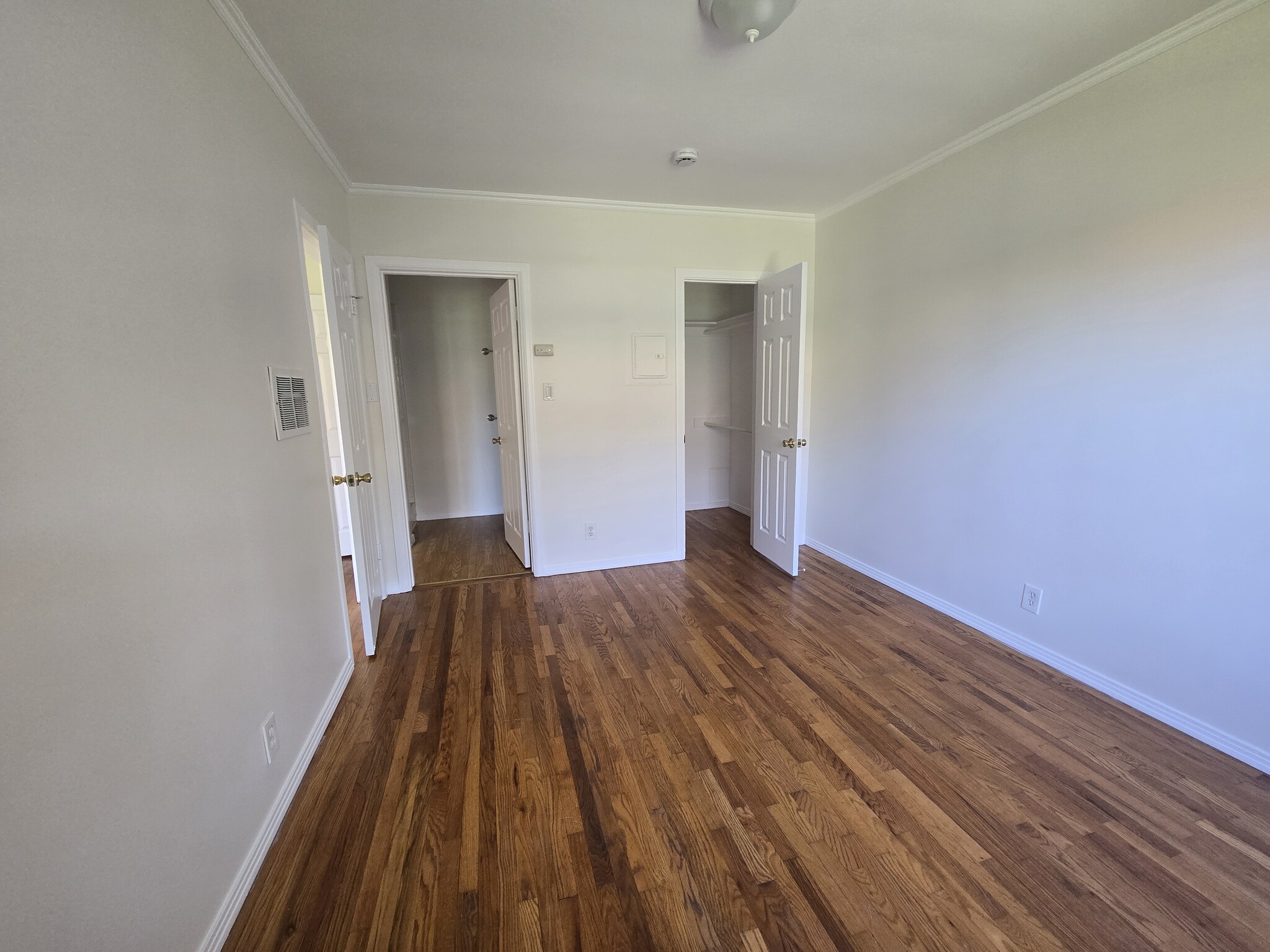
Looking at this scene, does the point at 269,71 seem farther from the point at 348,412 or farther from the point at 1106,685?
the point at 1106,685

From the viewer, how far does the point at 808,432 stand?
3.87 m

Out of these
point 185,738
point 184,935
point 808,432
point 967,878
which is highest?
point 808,432

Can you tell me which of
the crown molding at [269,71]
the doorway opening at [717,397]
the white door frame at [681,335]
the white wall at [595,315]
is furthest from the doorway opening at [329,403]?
the doorway opening at [717,397]

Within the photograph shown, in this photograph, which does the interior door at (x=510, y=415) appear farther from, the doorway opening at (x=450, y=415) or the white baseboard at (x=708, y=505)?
the white baseboard at (x=708, y=505)

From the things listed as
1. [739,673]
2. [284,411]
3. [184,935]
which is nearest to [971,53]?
[739,673]

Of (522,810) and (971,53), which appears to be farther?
(971,53)

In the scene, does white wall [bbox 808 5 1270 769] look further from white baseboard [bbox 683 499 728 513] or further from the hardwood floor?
the hardwood floor

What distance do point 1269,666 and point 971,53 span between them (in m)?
2.39

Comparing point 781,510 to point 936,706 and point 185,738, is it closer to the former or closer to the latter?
point 936,706

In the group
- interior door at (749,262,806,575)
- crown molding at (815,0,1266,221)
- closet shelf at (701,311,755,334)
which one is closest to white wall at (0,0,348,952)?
interior door at (749,262,806,575)

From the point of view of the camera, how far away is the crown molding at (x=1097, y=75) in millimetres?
1635

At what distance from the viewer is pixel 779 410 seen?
11.2ft

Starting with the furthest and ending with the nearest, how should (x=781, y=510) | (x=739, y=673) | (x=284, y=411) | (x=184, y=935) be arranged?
(x=781, y=510) → (x=739, y=673) → (x=284, y=411) → (x=184, y=935)

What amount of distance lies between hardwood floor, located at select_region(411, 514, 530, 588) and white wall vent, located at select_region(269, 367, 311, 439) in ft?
5.68
